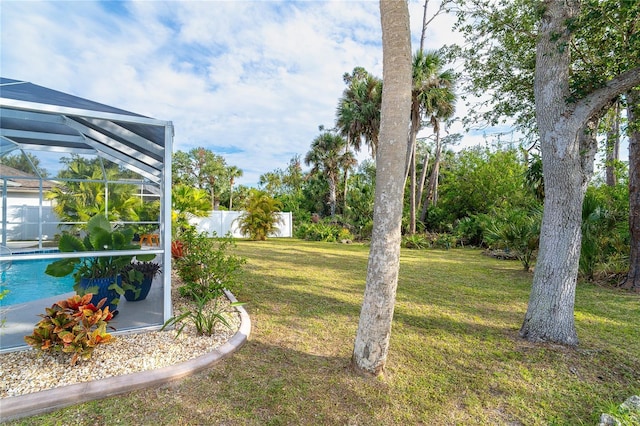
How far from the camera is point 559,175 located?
3.66m

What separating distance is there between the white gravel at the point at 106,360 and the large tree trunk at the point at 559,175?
12.8ft

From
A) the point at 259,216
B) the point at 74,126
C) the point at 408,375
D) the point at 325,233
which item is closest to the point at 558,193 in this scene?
the point at 408,375

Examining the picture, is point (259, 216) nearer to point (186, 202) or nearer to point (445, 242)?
point (186, 202)

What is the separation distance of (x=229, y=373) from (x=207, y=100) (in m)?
11.1

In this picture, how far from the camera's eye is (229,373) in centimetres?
292

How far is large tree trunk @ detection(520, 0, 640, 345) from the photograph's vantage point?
3.62m

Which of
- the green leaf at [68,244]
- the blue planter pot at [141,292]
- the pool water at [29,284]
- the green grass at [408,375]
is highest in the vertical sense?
the green leaf at [68,244]

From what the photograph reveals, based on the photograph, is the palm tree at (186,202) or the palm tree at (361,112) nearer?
the palm tree at (186,202)

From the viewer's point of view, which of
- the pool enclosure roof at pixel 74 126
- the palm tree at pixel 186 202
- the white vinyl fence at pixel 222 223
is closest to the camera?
the pool enclosure roof at pixel 74 126

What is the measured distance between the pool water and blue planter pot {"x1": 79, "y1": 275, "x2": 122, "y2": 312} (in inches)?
63.2

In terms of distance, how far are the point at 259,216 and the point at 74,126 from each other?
1323 centimetres

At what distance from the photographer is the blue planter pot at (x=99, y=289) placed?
3.92 meters

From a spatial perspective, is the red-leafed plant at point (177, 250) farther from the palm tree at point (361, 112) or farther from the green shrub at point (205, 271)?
the palm tree at point (361, 112)

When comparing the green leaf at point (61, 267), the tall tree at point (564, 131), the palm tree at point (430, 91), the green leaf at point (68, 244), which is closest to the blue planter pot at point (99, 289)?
the green leaf at point (61, 267)
